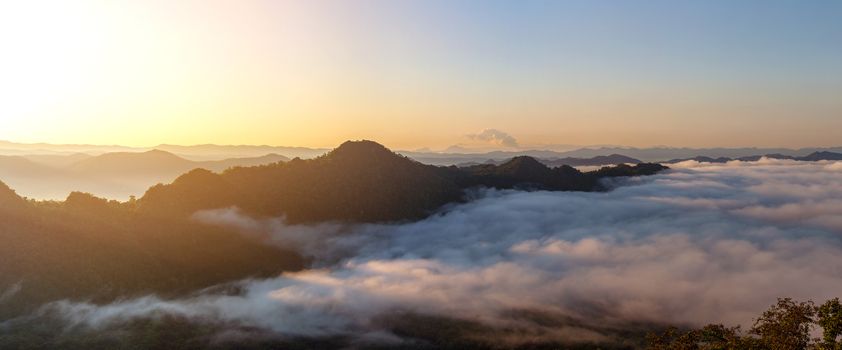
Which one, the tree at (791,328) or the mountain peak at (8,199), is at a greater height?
the tree at (791,328)

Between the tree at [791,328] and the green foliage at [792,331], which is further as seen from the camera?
the tree at [791,328]

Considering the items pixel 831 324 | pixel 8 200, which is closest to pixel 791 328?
pixel 831 324

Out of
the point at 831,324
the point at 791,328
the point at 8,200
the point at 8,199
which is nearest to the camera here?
the point at 831,324

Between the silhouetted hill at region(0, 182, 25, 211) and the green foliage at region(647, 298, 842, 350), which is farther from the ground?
the green foliage at region(647, 298, 842, 350)

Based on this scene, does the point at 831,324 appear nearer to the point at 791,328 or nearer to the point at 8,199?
the point at 791,328

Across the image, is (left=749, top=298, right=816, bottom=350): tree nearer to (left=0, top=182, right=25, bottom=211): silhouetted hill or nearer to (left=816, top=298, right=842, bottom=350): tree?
(left=816, top=298, right=842, bottom=350): tree

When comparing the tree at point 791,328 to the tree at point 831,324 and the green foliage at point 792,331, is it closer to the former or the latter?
the green foliage at point 792,331

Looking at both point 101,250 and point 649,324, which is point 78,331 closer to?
point 101,250

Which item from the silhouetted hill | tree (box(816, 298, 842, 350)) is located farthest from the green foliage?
the silhouetted hill

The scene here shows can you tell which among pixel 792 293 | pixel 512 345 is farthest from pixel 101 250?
pixel 792 293

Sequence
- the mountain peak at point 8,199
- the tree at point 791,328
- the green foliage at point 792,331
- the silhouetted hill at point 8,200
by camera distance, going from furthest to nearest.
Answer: the mountain peak at point 8,199, the silhouetted hill at point 8,200, the tree at point 791,328, the green foliage at point 792,331

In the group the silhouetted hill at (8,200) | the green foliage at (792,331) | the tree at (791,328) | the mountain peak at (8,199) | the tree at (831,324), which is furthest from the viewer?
the mountain peak at (8,199)

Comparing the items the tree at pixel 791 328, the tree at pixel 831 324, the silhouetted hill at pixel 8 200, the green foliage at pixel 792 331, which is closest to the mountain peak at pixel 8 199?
the silhouetted hill at pixel 8 200
